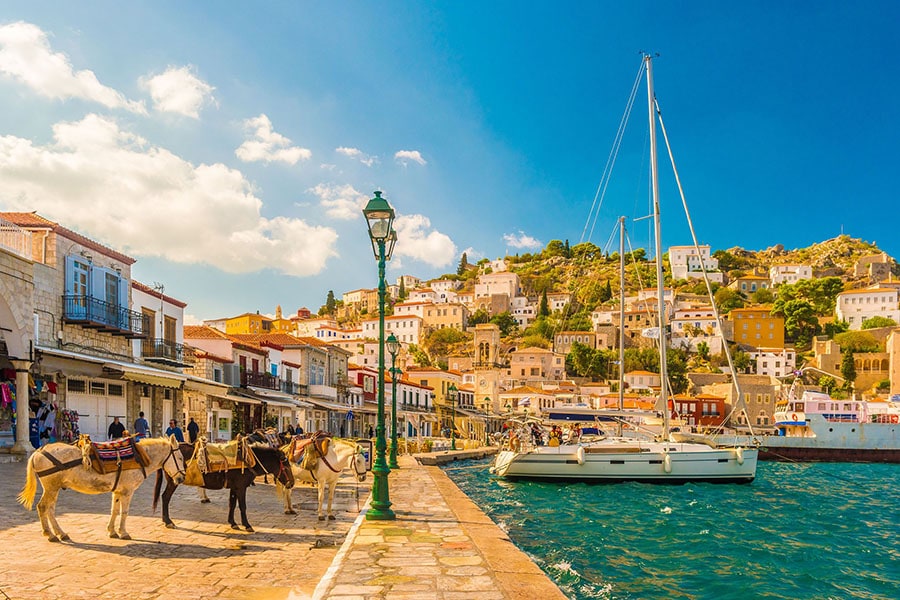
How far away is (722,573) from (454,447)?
30.7 m

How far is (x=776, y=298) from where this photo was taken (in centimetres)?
13962

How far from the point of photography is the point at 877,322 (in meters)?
120

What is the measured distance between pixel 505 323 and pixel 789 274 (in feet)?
210

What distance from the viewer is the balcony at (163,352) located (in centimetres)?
2504

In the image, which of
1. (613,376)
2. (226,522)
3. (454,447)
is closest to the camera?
(226,522)

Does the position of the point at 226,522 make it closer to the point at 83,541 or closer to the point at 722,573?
the point at 83,541

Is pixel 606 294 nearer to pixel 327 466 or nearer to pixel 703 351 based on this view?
pixel 703 351

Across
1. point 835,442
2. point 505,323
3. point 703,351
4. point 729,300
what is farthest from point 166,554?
point 729,300

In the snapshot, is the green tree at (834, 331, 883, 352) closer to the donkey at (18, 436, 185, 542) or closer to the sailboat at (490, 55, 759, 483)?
the sailboat at (490, 55, 759, 483)

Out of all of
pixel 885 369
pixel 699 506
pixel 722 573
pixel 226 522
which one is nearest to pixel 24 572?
pixel 226 522

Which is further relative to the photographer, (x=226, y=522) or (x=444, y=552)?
(x=226, y=522)

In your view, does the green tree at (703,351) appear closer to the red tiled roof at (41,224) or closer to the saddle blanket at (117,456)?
the red tiled roof at (41,224)

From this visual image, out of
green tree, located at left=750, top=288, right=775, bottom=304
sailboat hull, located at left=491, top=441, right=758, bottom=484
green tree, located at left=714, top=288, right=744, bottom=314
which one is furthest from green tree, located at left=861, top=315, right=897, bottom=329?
sailboat hull, located at left=491, top=441, right=758, bottom=484

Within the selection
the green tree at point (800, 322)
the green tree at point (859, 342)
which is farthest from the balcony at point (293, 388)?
the green tree at point (800, 322)
